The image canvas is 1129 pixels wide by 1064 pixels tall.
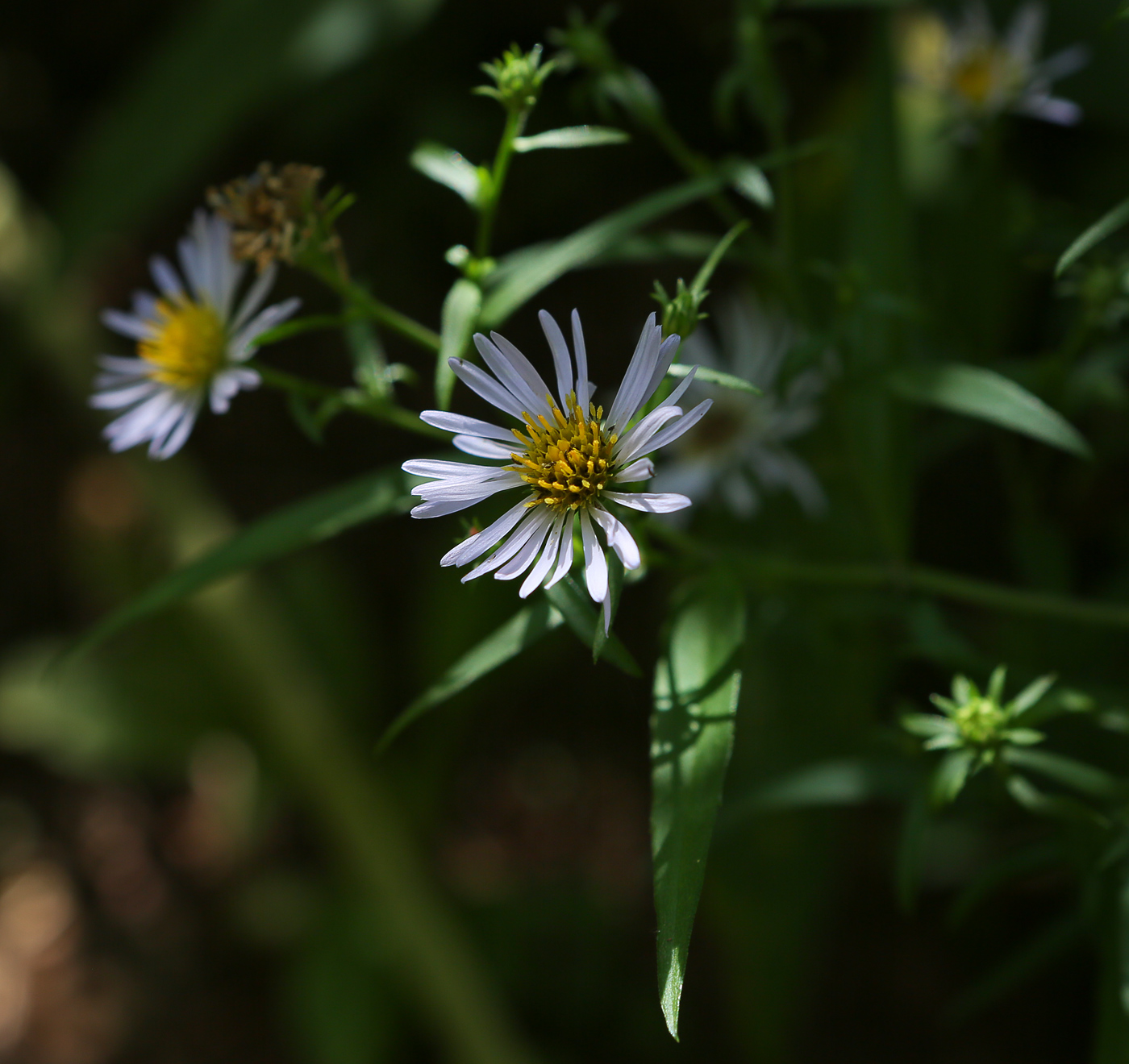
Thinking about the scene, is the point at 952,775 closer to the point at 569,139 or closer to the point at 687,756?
the point at 687,756

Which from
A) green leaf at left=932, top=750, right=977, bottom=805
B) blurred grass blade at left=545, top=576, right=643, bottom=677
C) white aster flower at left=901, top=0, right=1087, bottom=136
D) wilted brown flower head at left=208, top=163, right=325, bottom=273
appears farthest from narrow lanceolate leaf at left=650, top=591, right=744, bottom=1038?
white aster flower at left=901, top=0, right=1087, bottom=136

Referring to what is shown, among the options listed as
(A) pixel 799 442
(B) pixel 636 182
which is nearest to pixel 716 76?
(B) pixel 636 182

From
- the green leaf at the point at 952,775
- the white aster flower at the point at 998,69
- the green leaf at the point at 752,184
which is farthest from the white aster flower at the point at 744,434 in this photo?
the green leaf at the point at 952,775

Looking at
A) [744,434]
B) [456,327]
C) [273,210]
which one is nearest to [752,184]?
[456,327]

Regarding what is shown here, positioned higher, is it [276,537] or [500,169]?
[500,169]

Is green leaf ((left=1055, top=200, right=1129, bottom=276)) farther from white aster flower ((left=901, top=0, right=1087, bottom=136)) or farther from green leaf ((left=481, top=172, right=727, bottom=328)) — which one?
white aster flower ((left=901, top=0, right=1087, bottom=136))

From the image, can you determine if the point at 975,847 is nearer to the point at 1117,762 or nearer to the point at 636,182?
the point at 1117,762
